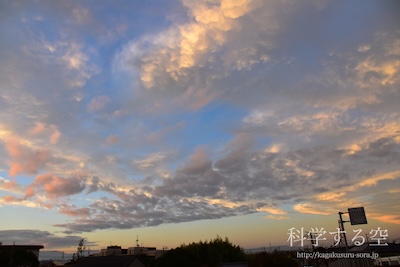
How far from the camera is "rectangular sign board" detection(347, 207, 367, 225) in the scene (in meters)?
34.3

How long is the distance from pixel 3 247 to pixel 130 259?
27.0 m

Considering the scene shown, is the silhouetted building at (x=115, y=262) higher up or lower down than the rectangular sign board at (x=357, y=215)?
lower down

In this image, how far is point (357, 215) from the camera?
114ft

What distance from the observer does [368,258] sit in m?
31.4

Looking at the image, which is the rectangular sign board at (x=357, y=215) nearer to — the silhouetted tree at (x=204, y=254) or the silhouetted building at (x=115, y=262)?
the silhouetted tree at (x=204, y=254)

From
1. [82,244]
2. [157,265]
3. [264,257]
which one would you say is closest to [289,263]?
[264,257]

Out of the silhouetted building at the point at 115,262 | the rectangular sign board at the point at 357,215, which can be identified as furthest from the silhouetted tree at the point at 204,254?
the silhouetted building at the point at 115,262

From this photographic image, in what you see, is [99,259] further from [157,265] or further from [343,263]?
[343,263]

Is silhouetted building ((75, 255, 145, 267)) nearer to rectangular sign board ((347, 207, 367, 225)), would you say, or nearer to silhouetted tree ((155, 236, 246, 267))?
silhouetted tree ((155, 236, 246, 267))

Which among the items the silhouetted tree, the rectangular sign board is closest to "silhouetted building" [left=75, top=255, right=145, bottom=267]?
the silhouetted tree

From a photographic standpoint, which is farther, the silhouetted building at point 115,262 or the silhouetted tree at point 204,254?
the silhouetted building at point 115,262

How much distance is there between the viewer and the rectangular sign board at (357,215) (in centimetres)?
3433

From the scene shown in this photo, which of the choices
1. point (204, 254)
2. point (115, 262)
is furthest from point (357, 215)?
point (115, 262)

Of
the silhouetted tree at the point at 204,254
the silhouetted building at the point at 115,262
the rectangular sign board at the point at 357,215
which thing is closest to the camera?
the silhouetted tree at the point at 204,254
